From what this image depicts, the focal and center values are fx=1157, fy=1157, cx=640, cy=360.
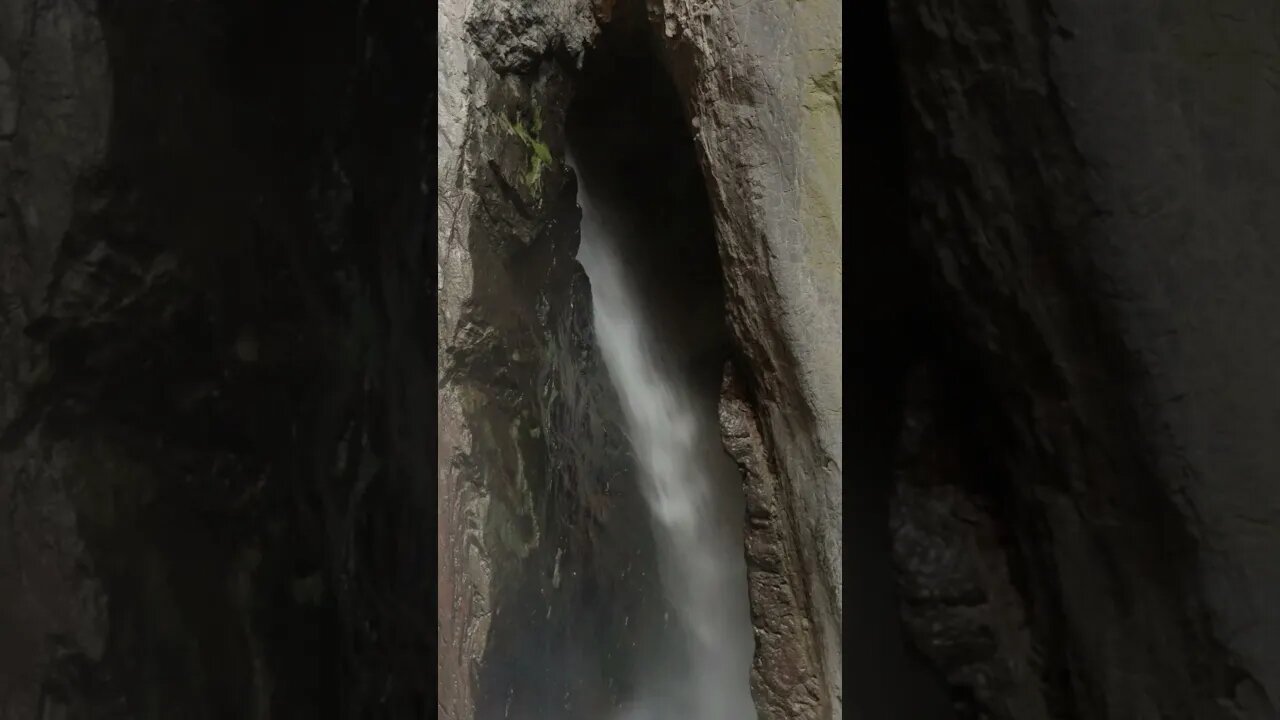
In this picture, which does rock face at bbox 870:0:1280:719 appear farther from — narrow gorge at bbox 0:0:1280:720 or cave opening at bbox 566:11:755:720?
cave opening at bbox 566:11:755:720

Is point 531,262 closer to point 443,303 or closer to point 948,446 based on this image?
point 443,303

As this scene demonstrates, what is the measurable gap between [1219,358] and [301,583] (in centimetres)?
50

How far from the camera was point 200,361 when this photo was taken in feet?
1.91

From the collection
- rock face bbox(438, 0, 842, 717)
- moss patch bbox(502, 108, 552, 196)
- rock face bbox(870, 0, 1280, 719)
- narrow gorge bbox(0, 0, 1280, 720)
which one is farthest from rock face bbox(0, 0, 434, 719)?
moss patch bbox(502, 108, 552, 196)

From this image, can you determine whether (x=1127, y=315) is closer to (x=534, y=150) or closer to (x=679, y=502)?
(x=534, y=150)

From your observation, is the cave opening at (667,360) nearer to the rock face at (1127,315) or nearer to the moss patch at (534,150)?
the moss patch at (534,150)

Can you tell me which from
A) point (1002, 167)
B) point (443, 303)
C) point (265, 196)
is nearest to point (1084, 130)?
point (1002, 167)

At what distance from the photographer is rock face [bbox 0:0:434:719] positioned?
0.51 meters

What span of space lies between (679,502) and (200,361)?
106 inches

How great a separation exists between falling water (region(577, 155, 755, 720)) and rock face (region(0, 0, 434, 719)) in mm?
2334

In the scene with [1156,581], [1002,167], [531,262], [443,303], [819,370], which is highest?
[531,262]

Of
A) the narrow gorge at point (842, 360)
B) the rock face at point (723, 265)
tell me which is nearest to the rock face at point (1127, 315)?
the narrow gorge at point (842, 360)

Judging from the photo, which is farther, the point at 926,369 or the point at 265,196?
the point at 265,196

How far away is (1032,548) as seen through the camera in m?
0.43
